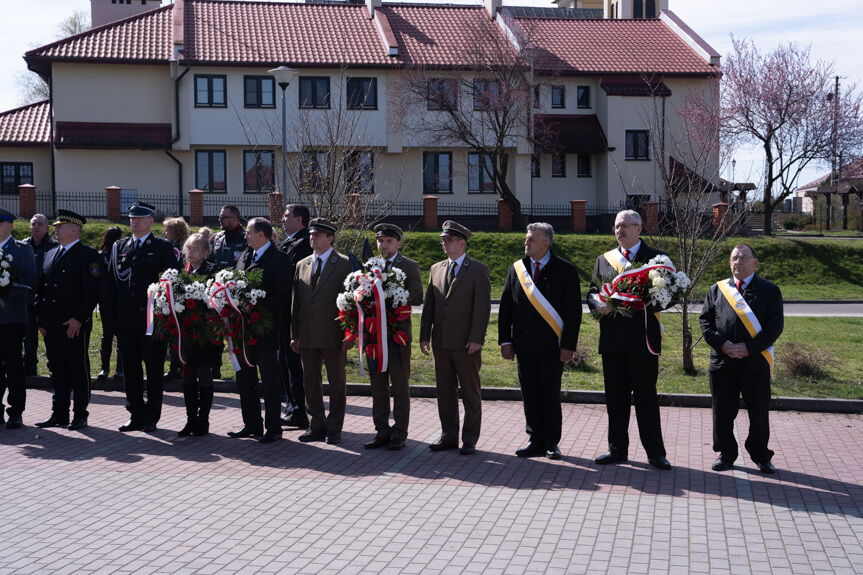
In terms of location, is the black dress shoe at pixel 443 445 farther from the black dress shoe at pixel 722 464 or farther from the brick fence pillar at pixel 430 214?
the brick fence pillar at pixel 430 214

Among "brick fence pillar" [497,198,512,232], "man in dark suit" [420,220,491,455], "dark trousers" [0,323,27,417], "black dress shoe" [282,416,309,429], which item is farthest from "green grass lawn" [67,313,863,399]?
"brick fence pillar" [497,198,512,232]

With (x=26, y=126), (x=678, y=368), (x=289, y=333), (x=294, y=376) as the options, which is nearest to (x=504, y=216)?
(x=26, y=126)

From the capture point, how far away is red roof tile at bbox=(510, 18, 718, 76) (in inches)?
1667

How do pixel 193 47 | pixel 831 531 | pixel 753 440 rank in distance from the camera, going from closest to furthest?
pixel 831 531
pixel 753 440
pixel 193 47

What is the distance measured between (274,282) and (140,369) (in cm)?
193

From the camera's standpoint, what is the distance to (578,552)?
600 cm

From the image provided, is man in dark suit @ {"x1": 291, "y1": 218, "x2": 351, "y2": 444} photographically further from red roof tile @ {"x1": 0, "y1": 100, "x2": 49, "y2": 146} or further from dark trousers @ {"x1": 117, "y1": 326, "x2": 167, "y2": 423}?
red roof tile @ {"x1": 0, "y1": 100, "x2": 49, "y2": 146}

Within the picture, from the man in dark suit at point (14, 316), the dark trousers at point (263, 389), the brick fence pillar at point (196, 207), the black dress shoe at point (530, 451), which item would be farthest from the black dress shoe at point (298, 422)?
the brick fence pillar at point (196, 207)

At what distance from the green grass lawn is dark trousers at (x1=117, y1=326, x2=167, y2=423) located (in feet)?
9.58

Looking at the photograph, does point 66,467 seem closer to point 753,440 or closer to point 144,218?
point 144,218

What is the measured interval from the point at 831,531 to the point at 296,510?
3.94 metres

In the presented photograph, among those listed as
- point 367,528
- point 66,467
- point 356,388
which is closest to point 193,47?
point 356,388

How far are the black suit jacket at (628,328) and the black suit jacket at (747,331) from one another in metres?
0.51

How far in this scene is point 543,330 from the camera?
28.3ft
